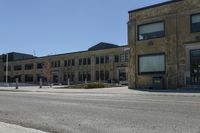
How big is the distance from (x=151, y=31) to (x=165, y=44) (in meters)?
2.36

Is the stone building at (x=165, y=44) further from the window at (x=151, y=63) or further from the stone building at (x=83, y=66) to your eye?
the stone building at (x=83, y=66)

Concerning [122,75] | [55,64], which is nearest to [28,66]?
[55,64]

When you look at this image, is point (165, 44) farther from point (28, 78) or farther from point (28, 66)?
point (28, 78)

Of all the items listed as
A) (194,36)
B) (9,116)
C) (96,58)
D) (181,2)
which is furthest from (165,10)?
(96,58)

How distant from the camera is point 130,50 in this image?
3909cm

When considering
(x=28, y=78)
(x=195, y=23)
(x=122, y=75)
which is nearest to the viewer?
(x=195, y=23)

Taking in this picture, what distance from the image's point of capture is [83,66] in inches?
3253

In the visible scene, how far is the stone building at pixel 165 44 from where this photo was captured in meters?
33.8

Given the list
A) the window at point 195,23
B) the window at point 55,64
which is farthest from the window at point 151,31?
the window at point 55,64

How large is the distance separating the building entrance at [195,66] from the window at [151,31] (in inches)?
163

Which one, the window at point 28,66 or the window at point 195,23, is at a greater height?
the window at point 195,23

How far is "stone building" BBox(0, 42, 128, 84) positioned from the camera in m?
75.1

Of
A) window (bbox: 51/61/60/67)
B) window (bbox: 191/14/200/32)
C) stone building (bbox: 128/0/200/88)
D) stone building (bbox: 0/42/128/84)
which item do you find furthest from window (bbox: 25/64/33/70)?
window (bbox: 191/14/200/32)

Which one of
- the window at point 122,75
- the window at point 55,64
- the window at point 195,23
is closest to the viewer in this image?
the window at point 195,23
